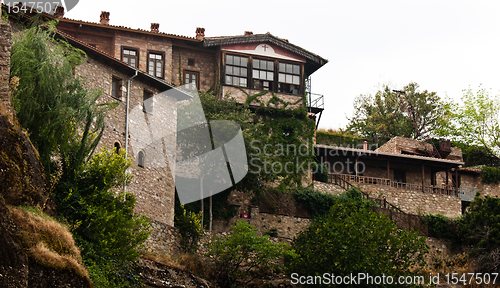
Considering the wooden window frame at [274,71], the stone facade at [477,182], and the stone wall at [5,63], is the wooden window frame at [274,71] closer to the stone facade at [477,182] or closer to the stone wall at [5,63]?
the stone facade at [477,182]

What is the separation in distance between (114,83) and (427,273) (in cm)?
1565

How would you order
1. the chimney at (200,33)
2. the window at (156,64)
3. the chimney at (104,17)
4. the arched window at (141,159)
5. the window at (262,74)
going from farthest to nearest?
1. the chimney at (200,33)
2. the window at (262,74)
3. the window at (156,64)
4. the chimney at (104,17)
5. the arched window at (141,159)

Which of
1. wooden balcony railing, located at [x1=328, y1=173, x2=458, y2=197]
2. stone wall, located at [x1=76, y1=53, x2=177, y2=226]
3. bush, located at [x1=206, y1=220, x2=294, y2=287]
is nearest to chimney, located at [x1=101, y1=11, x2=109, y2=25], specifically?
stone wall, located at [x1=76, y1=53, x2=177, y2=226]

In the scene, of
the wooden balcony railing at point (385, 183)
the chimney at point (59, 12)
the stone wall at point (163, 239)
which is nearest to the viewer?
the stone wall at point (163, 239)

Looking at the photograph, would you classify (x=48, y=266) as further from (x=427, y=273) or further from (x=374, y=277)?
(x=427, y=273)

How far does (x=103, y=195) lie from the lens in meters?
17.2

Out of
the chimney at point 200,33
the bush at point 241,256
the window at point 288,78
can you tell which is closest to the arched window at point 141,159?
the bush at point 241,256

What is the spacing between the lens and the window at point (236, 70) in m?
31.4

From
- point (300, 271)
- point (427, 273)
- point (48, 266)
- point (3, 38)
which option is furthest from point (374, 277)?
point (3, 38)

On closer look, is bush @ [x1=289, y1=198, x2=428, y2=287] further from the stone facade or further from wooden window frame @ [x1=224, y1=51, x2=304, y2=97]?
the stone facade

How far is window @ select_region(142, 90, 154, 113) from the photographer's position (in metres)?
23.9

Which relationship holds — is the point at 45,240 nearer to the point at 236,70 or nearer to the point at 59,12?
the point at 59,12

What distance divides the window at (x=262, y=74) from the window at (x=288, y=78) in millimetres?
517

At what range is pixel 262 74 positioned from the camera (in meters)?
32.0
